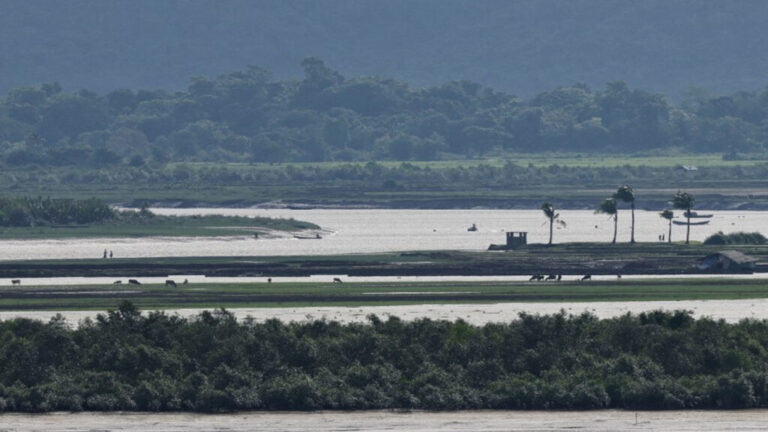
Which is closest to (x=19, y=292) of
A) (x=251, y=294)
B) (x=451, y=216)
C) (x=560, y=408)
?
(x=251, y=294)

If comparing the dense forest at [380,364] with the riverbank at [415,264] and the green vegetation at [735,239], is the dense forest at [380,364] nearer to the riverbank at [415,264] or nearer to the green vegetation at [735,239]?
the riverbank at [415,264]

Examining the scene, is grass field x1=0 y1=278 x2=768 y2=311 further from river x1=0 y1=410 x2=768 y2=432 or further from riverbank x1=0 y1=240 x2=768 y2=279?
river x1=0 y1=410 x2=768 y2=432

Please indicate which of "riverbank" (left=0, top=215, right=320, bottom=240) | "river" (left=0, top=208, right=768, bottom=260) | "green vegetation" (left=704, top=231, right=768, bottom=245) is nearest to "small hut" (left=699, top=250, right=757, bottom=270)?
"green vegetation" (left=704, top=231, right=768, bottom=245)

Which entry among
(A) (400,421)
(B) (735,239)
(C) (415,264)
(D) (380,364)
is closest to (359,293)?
(C) (415,264)

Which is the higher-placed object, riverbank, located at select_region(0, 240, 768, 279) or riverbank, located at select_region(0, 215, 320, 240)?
riverbank, located at select_region(0, 215, 320, 240)

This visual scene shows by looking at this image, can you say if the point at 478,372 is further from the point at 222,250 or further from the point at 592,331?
the point at 222,250

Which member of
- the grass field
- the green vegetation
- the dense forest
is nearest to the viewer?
the dense forest

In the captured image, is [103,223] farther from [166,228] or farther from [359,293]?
[359,293]

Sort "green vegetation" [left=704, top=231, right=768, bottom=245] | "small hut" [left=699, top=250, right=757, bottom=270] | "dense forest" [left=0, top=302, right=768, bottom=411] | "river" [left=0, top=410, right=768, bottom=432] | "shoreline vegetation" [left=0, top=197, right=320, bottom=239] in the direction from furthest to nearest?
"shoreline vegetation" [left=0, top=197, right=320, bottom=239] < "green vegetation" [left=704, top=231, right=768, bottom=245] < "small hut" [left=699, top=250, right=757, bottom=270] < "dense forest" [left=0, top=302, right=768, bottom=411] < "river" [left=0, top=410, right=768, bottom=432]
